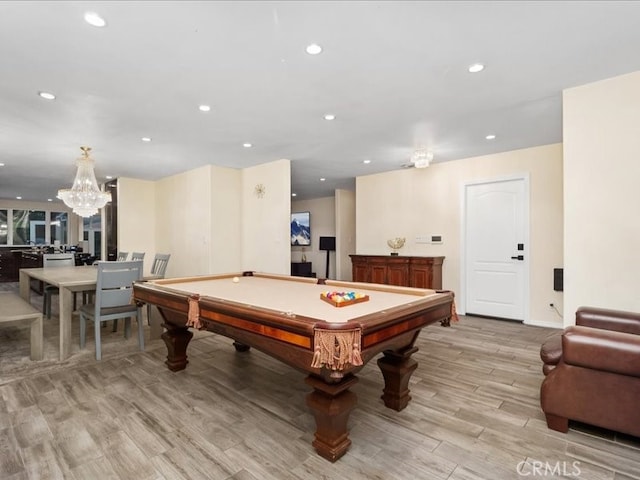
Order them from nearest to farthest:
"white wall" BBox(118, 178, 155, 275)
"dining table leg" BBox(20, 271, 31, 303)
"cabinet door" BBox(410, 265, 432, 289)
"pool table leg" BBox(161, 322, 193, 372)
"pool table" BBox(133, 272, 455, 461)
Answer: "pool table" BBox(133, 272, 455, 461) < "pool table leg" BBox(161, 322, 193, 372) < "dining table leg" BBox(20, 271, 31, 303) < "cabinet door" BBox(410, 265, 432, 289) < "white wall" BBox(118, 178, 155, 275)

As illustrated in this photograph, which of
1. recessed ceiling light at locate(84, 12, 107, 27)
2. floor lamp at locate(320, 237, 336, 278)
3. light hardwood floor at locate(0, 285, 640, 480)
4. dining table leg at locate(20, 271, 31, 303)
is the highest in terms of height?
recessed ceiling light at locate(84, 12, 107, 27)

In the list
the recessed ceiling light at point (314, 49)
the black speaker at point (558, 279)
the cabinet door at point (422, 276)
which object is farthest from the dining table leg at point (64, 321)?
the black speaker at point (558, 279)

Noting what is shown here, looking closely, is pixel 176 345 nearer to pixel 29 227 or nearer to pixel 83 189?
pixel 83 189

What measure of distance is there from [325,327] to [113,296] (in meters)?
2.87

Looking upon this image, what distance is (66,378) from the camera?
2.85 m

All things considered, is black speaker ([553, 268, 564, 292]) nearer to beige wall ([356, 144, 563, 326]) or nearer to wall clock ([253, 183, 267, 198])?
beige wall ([356, 144, 563, 326])

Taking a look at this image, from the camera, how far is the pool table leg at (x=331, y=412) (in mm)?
1758

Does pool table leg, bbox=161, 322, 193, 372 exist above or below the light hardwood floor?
above

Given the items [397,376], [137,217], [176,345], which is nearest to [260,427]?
[397,376]

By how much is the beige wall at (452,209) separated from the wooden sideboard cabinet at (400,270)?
0.46 meters

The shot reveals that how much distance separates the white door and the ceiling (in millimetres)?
774

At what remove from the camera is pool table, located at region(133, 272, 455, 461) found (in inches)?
60.0

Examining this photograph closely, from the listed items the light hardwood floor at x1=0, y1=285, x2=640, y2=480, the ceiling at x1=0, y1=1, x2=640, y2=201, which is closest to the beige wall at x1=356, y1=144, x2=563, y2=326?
the ceiling at x1=0, y1=1, x2=640, y2=201

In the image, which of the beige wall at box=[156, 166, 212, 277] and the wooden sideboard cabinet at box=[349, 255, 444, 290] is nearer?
the wooden sideboard cabinet at box=[349, 255, 444, 290]
